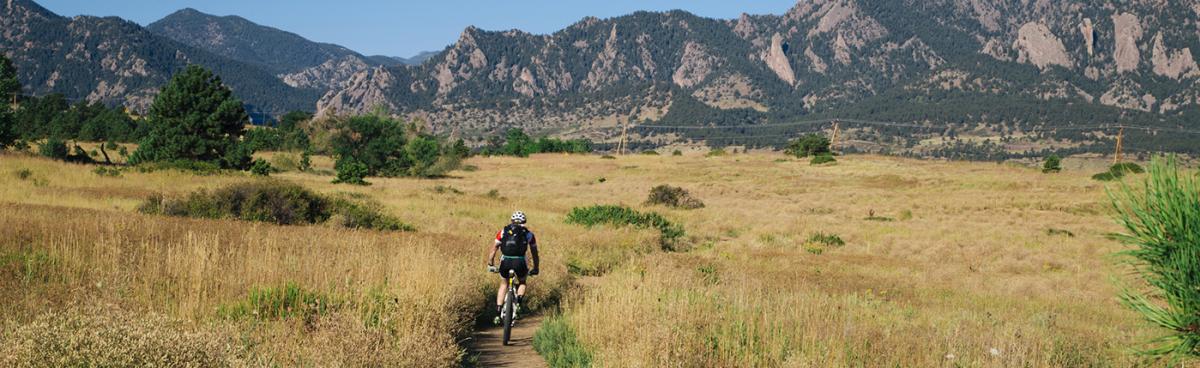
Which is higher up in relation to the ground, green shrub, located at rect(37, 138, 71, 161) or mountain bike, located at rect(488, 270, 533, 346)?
mountain bike, located at rect(488, 270, 533, 346)

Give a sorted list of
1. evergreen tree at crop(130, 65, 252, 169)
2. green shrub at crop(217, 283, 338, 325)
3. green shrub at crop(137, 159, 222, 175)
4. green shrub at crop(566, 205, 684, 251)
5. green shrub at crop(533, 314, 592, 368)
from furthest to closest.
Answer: evergreen tree at crop(130, 65, 252, 169)
green shrub at crop(137, 159, 222, 175)
green shrub at crop(566, 205, 684, 251)
green shrub at crop(533, 314, 592, 368)
green shrub at crop(217, 283, 338, 325)

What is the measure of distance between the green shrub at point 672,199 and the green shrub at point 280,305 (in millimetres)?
33557

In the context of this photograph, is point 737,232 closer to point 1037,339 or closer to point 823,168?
point 1037,339

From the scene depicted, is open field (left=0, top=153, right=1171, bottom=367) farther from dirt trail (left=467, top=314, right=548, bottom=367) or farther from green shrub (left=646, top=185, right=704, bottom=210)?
green shrub (left=646, top=185, right=704, bottom=210)

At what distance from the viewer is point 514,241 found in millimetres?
11219

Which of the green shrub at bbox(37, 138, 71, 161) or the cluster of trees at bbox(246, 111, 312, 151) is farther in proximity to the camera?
the cluster of trees at bbox(246, 111, 312, 151)

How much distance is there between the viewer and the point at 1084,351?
10.2 m

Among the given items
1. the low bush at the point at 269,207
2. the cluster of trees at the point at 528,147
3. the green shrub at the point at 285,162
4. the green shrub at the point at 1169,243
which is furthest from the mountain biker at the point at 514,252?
the cluster of trees at the point at 528,147

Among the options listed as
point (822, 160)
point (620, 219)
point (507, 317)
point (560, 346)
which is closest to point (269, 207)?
point (620, 219)

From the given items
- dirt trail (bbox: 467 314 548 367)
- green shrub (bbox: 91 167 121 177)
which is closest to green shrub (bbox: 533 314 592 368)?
dirt trail (bbox: 467 314 548 367)

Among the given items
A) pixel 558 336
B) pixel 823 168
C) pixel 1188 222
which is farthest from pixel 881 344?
pixel 823 168

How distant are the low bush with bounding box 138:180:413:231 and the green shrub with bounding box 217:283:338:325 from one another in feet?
38.5

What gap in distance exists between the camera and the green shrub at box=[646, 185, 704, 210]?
42969 millimetres

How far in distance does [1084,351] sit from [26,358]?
11534 millimetres
